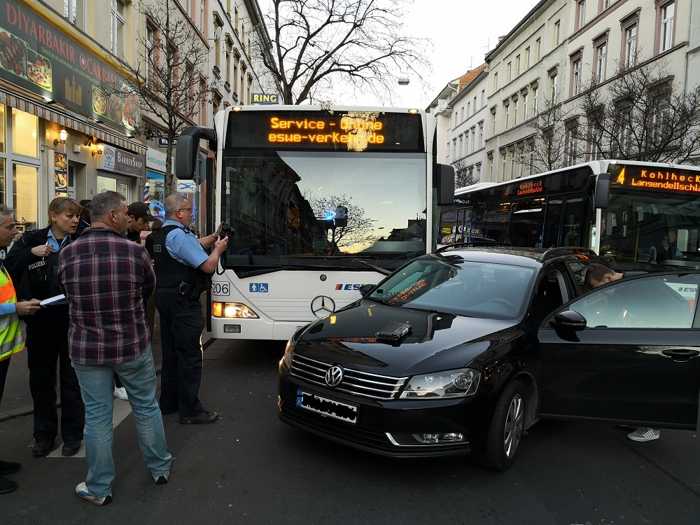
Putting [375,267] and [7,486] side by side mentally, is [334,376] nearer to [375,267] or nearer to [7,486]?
[7,486]

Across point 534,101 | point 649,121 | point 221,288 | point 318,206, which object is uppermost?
point 534,101

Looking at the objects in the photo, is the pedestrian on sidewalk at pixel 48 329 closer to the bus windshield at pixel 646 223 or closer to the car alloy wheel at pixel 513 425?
the car alloy wheel at pixel 513 425

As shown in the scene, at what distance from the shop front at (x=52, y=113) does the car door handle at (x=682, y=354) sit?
391 inches

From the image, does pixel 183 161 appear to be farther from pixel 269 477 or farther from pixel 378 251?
pixel 269 477

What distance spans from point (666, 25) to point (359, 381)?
28371mm

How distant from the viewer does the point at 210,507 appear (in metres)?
3.33

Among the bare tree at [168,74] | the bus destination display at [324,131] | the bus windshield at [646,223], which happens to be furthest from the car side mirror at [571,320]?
the bare tree at [168,74]

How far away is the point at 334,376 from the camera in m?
3.80

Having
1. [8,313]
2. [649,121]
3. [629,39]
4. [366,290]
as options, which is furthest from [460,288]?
[629,39]

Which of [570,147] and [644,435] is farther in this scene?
[570,147]

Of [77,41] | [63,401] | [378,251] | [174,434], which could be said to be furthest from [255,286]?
[77,41]

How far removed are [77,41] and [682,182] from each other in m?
12.6

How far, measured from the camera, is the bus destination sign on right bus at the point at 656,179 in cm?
898

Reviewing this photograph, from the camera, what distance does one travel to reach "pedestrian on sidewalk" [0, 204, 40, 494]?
3441 mm
